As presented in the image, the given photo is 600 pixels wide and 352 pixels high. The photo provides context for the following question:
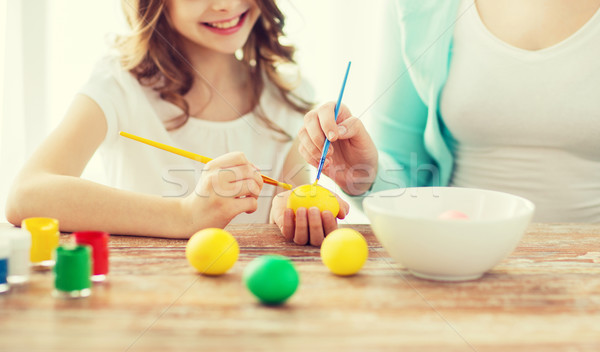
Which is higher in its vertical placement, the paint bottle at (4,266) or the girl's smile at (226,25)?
the girl's smile at (226,25)

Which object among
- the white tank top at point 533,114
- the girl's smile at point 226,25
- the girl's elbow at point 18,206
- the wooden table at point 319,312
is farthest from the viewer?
the girl's smile at point 226,25

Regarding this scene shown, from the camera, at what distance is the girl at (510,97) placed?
1222 millimetres

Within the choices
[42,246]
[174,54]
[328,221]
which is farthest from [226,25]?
[42,246]

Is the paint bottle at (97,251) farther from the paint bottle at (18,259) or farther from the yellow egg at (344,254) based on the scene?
the yellow egg at (344,254)

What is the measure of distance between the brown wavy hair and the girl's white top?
3 cm

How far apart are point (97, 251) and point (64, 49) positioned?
1663mm

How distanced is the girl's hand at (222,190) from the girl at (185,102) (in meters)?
0.37

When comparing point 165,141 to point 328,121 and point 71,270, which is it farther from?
point 71,270

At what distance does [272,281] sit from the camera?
1.84ft

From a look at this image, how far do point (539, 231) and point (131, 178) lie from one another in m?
1.07

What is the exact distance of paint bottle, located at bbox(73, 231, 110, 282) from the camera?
0.64 meters

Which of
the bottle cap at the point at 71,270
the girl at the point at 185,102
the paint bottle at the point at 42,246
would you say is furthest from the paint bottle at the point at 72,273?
the girl at the point at 185,102

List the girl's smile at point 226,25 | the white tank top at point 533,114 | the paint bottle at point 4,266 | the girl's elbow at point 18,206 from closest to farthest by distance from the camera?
the paint bottle at point 4,266, the girl's elbow at point 18,206, the white tank top at point 533,114, the girl's smile at point 226,25

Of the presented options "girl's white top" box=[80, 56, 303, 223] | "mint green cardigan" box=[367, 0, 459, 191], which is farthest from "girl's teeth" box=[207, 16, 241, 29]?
"mint green cardigan" box=[367, 0, 459, 191]
